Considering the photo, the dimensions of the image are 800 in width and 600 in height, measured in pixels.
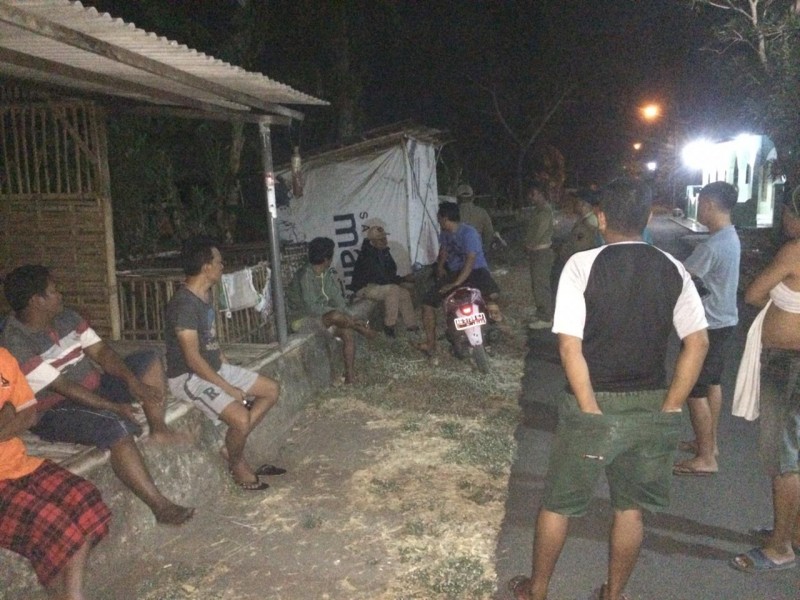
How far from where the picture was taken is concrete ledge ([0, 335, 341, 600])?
146 inches

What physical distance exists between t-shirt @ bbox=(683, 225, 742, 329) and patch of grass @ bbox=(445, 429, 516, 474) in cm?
174

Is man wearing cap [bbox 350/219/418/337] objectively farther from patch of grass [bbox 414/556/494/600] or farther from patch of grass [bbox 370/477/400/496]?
patch of grass [bbox 414/556/494/600]

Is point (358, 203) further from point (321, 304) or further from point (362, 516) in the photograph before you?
point (362, 516)

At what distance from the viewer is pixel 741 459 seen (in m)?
5.19

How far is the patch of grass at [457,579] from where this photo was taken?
3578mm

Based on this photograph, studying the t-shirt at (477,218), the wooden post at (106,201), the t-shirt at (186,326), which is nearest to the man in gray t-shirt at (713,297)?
the t-shirt at (186,326)

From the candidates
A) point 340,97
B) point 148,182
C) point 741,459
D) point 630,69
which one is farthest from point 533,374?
point 630,69

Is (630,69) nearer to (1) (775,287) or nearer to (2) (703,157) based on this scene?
(2) (703,157)

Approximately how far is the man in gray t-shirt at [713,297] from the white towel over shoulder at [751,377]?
0.70 m

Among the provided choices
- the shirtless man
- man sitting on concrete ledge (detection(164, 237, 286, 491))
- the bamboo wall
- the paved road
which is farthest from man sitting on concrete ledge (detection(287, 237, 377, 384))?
the shirtless man

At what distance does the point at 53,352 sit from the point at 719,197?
4.19 metres

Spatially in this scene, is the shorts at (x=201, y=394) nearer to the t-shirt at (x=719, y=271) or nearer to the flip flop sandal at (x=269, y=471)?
the flip flop sandal at (x=269, y=471)

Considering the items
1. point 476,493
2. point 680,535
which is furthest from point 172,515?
point 680,535

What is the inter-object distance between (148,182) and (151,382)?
22.0 feet
